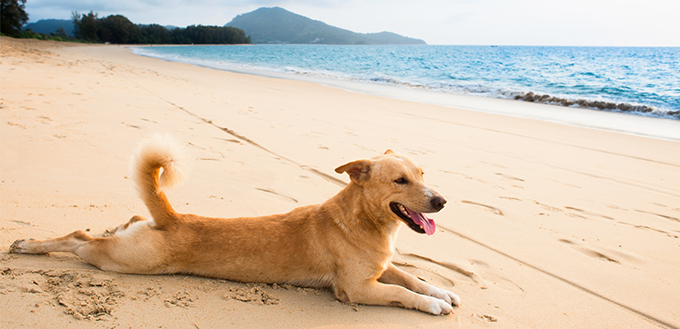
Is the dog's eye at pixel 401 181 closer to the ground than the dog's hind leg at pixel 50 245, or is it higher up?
higher up

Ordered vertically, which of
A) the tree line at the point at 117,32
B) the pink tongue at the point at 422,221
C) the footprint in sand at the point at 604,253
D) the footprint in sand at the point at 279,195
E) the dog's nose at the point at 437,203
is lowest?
the footprint in sand at the point at 604,253

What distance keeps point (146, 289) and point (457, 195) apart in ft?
13.5

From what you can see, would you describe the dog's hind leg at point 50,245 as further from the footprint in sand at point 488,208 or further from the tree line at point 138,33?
the tree line at point 138,33

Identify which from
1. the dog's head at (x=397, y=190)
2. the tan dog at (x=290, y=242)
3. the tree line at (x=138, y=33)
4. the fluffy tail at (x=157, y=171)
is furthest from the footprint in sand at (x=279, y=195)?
the tree line at (x=138, y=33)

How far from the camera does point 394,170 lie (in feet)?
10.9

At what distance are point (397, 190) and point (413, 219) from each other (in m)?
0.27

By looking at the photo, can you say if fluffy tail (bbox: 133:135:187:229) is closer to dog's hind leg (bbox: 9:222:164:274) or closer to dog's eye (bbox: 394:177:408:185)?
dog's hind leg (bbox: 9:222:164:274)

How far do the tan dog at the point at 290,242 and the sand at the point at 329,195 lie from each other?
0.39 feet

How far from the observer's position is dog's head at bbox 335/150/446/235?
3.17 metres

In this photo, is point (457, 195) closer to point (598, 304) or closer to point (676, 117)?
point (598, 304)

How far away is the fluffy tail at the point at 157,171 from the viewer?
2.99m

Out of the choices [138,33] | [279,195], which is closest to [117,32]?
[138,33]

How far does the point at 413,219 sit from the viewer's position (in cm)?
324

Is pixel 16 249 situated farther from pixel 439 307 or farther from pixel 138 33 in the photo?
pixel 138 33
